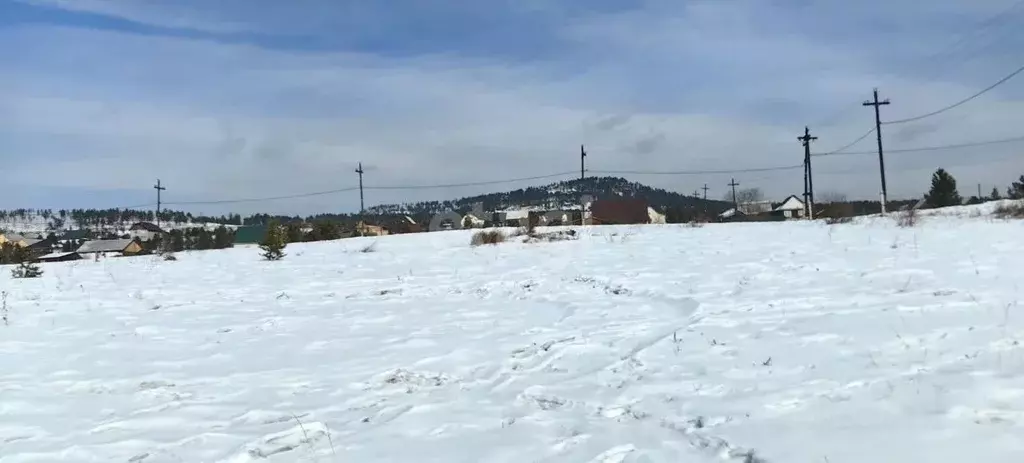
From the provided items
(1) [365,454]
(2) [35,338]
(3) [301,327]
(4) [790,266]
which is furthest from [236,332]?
(4) [790,266]

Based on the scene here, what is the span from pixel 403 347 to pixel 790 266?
6700 mm

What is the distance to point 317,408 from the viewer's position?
4457 mm

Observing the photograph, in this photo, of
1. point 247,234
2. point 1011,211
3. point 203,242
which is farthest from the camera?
point 247,234

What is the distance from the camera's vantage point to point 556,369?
201 inches

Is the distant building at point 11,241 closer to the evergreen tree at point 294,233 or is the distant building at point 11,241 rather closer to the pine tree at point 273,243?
the evergreen tree at point 294,233

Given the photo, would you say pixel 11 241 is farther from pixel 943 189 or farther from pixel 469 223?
pixel 943 189

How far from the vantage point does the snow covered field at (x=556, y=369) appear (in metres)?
3.39

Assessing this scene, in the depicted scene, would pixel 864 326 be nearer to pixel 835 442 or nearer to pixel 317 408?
pixel 835 442

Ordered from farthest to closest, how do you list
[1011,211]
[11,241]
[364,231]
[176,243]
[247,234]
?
[247,234] → [364,231] → [11,241] → [176,243] → [1011,211]

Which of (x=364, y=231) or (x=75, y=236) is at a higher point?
(x=75, y=236)

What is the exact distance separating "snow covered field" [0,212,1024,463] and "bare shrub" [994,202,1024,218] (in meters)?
7.69

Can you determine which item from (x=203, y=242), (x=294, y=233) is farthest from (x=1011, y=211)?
(x=203, y=242)

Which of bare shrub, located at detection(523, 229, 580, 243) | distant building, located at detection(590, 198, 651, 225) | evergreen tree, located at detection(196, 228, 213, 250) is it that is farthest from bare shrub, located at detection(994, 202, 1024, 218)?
distant building, located at detection(590, 198, 651, 225)

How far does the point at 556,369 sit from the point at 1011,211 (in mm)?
18301
